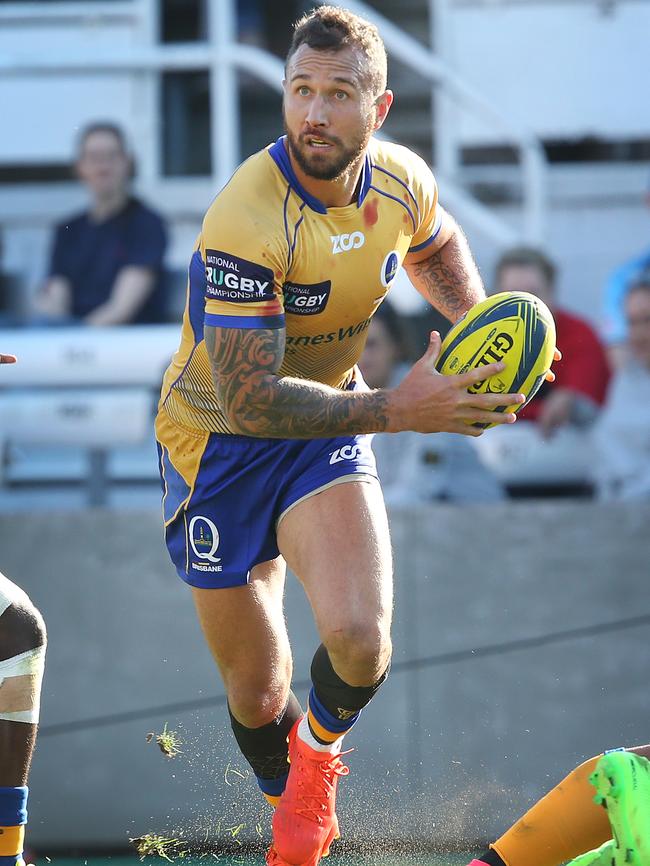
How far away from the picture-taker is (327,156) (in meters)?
4.25

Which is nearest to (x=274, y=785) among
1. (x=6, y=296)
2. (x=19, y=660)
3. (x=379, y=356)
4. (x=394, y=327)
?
(x=19, y=660)

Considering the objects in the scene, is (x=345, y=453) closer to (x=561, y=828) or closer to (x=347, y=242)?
(x=347, y=242)

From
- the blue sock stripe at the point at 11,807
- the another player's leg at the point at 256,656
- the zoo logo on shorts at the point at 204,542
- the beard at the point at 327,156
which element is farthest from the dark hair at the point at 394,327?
the blue sock stripe at the point at 11,807

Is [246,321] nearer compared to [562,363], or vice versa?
[246,321]

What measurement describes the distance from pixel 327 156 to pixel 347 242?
0.28m

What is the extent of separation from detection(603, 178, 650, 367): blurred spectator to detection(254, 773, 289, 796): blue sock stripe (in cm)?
336

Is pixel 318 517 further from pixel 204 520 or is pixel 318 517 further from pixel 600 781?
pixel 600 781

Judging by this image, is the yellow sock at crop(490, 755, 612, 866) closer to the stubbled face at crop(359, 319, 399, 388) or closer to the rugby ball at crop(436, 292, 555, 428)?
the rugby ball at crop(436, 292, 555, 428)

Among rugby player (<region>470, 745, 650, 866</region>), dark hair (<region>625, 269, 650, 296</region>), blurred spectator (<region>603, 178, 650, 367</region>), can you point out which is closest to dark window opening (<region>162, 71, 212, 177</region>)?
blurred spectator (<region>603, 178, 650, 367</region>)

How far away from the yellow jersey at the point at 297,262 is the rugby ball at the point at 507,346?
1.19 ft

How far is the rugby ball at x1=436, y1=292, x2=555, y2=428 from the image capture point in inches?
167

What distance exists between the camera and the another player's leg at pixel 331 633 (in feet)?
14.3

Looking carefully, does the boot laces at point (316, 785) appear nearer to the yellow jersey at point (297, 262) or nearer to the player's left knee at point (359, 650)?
the player's left knee at point (359, 650)

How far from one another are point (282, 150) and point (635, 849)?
227 cm
